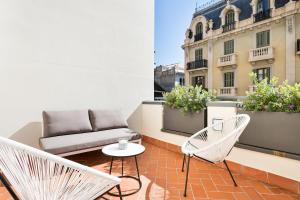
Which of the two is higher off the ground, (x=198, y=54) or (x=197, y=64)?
(x=198, y=54)

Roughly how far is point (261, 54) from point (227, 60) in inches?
68.6

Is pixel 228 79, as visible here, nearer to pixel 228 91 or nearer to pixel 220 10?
pixel 228 91

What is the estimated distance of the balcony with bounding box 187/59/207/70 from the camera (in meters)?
11.1

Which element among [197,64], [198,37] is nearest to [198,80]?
[197,64]

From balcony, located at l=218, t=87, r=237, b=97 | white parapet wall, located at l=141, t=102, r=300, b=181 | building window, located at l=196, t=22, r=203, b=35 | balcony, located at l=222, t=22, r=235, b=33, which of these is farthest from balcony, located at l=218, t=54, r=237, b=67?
white parapet wall, located at l=141, t=102, r=300, b=181

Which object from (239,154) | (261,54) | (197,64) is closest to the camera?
(239,154)

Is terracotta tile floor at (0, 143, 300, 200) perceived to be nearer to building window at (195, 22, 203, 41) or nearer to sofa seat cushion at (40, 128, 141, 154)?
sofa seat cushion at (40, 128, 141, 154)

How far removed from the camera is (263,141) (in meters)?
2.21

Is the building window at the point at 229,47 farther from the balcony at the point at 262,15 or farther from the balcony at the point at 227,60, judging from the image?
the balcony at the point at 262,15

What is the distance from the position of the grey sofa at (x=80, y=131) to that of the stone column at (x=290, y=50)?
848 cm

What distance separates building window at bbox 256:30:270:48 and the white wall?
24.0 ft

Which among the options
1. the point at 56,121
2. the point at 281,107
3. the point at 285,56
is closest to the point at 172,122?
the point at 281,107

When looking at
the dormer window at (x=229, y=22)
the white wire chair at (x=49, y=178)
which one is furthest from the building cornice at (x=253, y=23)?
the white wire chair at (x=49, y=178)

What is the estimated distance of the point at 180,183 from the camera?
2.19m
